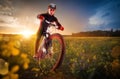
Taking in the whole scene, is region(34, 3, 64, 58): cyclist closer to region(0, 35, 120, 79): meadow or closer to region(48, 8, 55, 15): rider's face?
region(48, 8, 55, 15): rider's face

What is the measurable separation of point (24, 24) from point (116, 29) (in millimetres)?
1809

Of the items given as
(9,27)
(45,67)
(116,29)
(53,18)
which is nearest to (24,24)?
(9,27)

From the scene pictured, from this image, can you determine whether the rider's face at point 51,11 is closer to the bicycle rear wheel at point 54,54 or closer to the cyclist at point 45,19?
the cyclist at point 45,19

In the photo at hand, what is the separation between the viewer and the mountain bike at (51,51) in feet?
15.6

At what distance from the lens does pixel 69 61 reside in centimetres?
491

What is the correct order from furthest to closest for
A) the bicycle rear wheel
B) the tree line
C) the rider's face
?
the tree line < the rider's face < the bicycle rear wheel

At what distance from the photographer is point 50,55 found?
16.0 ft

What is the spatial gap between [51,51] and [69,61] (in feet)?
1.31

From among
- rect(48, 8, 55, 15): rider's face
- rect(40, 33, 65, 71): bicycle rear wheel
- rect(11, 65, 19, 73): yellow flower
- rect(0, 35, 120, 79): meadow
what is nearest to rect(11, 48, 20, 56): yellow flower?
rect(0, 35, 120, 79): meadow

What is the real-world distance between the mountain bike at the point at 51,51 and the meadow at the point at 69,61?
115 mm

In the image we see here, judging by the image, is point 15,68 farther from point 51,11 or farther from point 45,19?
point 51,11

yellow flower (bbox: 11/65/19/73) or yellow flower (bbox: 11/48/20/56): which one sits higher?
yellow flower (bbox: 11/48/20/56)

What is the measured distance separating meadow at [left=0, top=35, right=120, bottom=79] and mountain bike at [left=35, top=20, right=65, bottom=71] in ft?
0.38

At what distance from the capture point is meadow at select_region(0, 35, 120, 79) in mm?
4820
